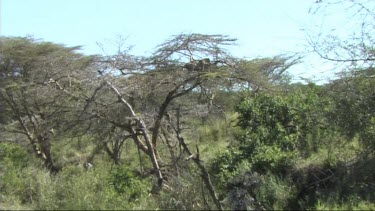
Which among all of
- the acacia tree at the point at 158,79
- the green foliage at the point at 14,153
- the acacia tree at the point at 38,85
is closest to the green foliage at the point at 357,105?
the acacia tree at the point at 158,79

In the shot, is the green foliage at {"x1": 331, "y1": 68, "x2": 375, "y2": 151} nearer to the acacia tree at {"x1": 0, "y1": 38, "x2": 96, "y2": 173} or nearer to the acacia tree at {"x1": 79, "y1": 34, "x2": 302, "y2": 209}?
the acacia tree at {"x1": 79, "y1": 34, "x2": 302, "y2": 209}

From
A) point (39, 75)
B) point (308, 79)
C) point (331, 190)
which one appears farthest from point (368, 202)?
point (39, 75)

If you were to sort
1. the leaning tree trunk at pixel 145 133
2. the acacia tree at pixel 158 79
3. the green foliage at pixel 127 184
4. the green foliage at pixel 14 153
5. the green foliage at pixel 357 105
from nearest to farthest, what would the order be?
1. the green foliage at pixel 127 184
2. the leaning tree trunk at pixel 145 133
3. the green foliage at pixel 357 105
4. the acacia tree at pixel 158 79
5. the green foliage at pixel 14 153

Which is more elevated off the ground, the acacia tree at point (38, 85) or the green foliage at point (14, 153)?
the acacia tree at point (38, 85)

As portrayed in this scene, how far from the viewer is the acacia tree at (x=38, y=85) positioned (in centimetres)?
1373

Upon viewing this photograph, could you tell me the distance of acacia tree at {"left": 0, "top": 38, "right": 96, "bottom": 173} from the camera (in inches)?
540

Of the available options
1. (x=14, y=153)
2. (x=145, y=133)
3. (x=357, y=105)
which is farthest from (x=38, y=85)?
(x=357, y=105)

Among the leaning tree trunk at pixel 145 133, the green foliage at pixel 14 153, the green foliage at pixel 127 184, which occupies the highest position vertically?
the leaning tree trunk at pixel 145 133

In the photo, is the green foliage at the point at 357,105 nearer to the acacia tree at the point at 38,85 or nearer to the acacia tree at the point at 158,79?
the acacia tree at the point at 158,79

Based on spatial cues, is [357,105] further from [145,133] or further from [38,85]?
[38,85]

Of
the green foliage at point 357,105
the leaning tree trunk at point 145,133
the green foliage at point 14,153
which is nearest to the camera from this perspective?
the leaning tree trunk at point 145,133

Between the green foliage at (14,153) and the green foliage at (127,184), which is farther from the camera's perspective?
the green foliage at (14,153)

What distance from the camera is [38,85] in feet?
47.0

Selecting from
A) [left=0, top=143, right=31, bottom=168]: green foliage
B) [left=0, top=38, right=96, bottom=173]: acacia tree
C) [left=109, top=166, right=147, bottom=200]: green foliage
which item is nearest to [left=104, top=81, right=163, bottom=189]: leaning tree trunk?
[left=109, top=166, right=147, bottom=200]: green foliage
